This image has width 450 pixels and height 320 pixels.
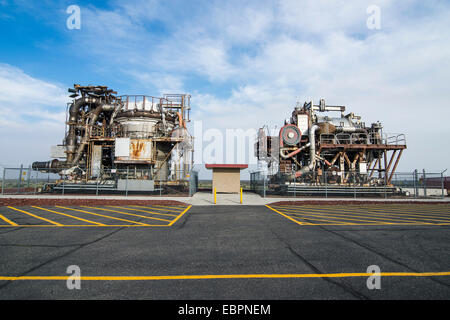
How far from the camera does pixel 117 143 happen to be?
2286 cm

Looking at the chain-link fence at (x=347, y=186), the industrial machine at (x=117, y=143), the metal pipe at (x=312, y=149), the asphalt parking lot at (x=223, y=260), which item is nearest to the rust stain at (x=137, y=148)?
the industrial machine at (x=117, y=143)

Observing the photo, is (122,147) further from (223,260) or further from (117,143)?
(223,260)

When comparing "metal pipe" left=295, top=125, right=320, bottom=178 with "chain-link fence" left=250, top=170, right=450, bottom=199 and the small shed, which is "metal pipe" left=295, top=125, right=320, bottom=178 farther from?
the small shed

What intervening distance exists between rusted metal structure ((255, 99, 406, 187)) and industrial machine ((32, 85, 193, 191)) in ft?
34.1

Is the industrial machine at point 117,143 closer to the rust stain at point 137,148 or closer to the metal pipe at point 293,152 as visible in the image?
the rust stain at point 137,148

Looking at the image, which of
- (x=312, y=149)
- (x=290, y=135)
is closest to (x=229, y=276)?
(x=312, y=149)

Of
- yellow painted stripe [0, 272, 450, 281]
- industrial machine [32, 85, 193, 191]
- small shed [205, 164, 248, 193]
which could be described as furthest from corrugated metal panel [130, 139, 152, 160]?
yellow painted stripe [0, 272, 450, 281]

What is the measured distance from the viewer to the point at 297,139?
80.8 ft

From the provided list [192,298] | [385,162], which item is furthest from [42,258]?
[385,162]

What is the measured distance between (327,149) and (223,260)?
22.8m

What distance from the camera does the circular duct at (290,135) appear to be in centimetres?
2462

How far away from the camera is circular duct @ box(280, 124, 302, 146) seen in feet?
80.8

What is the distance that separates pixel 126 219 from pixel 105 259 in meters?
4.83
